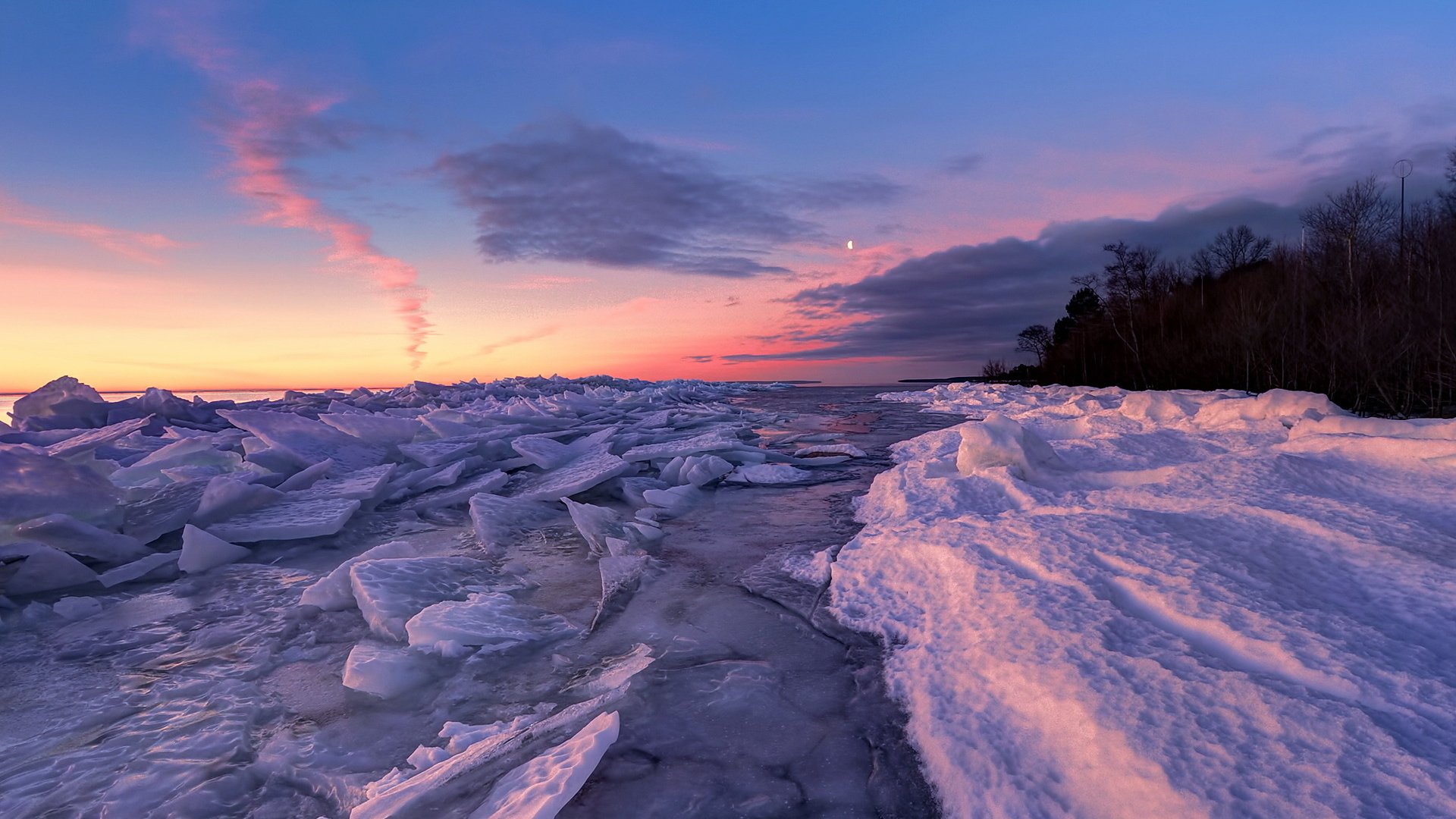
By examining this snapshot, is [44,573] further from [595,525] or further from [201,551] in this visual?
[595,525]

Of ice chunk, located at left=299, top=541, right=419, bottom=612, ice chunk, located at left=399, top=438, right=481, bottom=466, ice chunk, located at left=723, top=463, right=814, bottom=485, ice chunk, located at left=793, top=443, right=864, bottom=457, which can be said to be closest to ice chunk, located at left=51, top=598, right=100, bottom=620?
ice chunk, located at left=299, top=541, right=419, bottom=612

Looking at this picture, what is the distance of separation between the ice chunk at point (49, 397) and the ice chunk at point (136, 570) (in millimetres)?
5975

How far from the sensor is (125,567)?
9.68 ft

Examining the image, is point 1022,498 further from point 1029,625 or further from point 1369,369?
point 1369,369

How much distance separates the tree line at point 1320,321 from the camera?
9.43 metres

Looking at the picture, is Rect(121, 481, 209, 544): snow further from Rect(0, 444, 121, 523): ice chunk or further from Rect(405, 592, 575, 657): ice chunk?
Rect(405, 592, 575, 657): ice chunk

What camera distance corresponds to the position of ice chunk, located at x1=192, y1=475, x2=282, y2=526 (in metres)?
3.42

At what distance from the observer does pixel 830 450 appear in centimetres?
761

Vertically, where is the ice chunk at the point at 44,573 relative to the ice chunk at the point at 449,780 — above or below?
above

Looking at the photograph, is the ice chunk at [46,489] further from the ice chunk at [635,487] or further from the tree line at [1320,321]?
the tree line at [1320,321]

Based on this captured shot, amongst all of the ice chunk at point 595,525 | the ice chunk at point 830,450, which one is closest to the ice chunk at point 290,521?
the ice chunk at point 595,525

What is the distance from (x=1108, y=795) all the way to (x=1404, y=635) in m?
1.03

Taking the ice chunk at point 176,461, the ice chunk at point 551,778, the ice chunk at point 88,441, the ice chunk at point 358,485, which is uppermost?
the ice chunk at point 88,441

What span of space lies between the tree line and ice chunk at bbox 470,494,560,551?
11115mm
